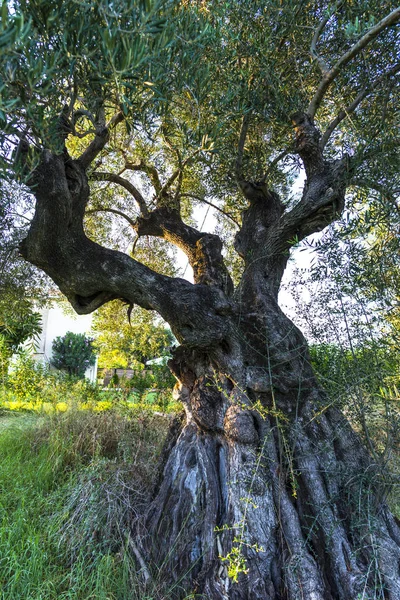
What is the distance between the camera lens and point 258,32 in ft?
11.8

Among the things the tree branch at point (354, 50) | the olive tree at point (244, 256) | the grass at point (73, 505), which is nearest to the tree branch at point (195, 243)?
the olive tree at point (244, 256)

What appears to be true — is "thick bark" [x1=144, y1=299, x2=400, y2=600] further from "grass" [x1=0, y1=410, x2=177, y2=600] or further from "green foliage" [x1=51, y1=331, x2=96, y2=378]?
"green foliage" [x1=51, y1=331, x2=96, y2=378]

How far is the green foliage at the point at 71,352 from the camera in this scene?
21047 millimetres

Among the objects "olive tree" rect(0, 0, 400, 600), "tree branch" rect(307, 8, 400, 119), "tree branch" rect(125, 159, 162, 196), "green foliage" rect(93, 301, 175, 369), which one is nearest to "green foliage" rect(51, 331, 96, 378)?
"green foliage" rect(93, 301, 175, 369)

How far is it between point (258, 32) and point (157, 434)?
529 centimetres

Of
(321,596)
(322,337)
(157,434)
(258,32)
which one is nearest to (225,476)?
(321,596)

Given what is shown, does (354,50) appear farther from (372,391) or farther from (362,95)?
(372,391)

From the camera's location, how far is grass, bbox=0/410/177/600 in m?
2.69

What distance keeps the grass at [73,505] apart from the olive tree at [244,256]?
0.95ft

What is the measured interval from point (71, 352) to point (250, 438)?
20.1 m

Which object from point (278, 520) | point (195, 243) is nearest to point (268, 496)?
point (278, 520)

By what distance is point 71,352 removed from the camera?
69.9 feet

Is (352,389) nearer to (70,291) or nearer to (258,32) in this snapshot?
(70,291)

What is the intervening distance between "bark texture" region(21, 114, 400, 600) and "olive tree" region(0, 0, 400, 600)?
0.01 metres
